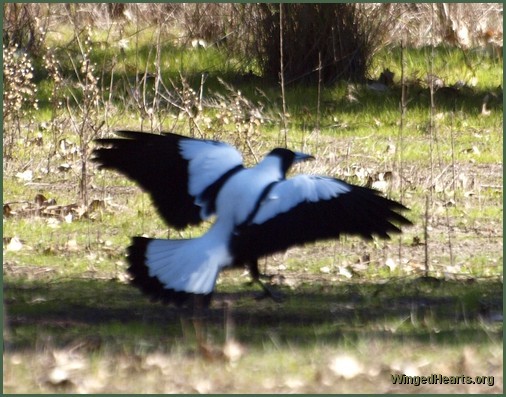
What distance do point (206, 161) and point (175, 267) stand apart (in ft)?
2.30

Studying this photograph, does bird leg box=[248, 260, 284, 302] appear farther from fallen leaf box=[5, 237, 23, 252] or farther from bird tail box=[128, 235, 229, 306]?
fallen leaf box=[5, 237, 23, 252]

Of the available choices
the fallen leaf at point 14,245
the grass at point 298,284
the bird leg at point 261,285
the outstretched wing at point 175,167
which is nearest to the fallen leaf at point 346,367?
the grass at point 298,284

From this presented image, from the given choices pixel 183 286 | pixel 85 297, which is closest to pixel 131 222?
pixel 85 297

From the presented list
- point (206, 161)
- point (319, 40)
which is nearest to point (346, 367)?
point (206, 161)

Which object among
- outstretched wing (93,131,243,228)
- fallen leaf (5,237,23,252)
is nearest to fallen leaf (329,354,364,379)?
outstretched wing (93,131,243,228)

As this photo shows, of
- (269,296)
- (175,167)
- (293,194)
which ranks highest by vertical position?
(175,167)

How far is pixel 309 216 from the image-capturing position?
212 inches

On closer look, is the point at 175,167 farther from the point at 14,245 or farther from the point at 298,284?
the point at 14,245

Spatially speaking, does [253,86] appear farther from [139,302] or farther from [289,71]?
[139,302]

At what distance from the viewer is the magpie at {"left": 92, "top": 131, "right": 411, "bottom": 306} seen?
5344 millimetres

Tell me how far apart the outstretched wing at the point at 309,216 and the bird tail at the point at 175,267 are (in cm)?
16

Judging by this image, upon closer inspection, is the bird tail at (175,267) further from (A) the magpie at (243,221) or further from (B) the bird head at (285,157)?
(B) the bird head at (285,157)

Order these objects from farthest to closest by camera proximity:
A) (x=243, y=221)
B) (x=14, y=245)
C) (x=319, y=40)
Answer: (x=319, y=40)
(x=14, y=245)
(x=243, y=221)

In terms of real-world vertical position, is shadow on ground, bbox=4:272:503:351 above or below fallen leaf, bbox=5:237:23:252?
below
